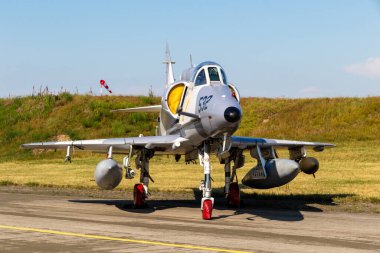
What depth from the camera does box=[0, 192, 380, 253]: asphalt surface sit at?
36.2ft

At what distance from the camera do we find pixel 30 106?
65.4 meters

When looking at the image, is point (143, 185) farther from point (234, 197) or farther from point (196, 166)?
point (196, 166)

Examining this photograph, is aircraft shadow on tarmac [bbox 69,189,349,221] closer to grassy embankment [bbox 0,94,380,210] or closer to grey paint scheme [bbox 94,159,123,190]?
grassy embankment [bbox 0,94,380,210]

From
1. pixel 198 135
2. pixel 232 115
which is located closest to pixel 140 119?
pixel 198 135

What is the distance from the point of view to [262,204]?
20125mm

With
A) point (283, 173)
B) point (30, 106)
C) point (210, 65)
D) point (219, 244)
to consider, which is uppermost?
point (30, 106)

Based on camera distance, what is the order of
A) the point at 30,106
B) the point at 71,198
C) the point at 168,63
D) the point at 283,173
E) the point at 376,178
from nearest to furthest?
the point at 283,173 → the point at 71,198 → the point at 168,63 → the point at 376,178 → the point at 30,106

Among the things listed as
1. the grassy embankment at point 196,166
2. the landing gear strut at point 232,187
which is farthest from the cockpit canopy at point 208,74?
the grassy embankment at point 196,166

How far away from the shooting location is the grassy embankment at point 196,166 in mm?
27500

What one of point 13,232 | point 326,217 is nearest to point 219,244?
point 13,232

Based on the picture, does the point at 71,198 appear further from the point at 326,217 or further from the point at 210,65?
the point at 326,217

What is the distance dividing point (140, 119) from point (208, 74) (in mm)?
43292

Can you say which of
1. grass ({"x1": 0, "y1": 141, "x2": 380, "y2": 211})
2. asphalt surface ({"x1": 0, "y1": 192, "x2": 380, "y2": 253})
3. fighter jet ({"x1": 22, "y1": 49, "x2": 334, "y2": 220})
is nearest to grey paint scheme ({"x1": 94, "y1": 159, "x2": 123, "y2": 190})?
fighter jet ({"x1": 22, "y1": 49, "x2": 334, "y2": 220})

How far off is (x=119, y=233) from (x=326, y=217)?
233 inches
